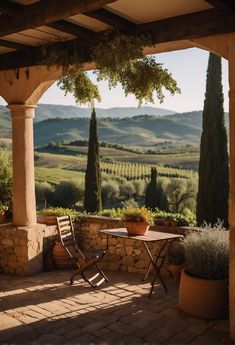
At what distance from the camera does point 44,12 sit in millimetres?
3564

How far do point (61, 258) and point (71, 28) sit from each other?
365 centimetres

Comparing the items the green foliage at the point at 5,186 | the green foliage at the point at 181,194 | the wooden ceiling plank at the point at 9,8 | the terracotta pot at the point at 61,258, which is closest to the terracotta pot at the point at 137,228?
the terracotta pot at the point at 61,258

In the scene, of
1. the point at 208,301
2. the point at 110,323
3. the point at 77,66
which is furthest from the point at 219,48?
the point at 110,323

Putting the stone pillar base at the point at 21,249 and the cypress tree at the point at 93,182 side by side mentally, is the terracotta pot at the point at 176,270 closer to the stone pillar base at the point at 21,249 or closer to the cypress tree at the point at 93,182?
the stone pillar base at the point at 21,249

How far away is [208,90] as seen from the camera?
39.2 feet

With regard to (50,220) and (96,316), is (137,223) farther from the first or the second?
(50,220)

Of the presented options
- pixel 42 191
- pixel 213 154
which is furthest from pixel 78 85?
pixel 42 191

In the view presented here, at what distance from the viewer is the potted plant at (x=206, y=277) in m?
4.36

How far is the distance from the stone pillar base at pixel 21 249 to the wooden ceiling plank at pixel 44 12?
10.4 feet

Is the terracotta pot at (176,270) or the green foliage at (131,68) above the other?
the green foliage at (131,68)

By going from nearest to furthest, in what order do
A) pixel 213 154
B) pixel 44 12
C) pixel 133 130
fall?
pixel 44 12 < pixel 213 154 < pixel 133 130

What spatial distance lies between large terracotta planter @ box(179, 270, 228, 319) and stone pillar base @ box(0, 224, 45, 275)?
274 cm

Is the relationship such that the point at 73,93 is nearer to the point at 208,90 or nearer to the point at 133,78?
the point at 133,78

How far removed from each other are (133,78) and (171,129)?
76264 mm
